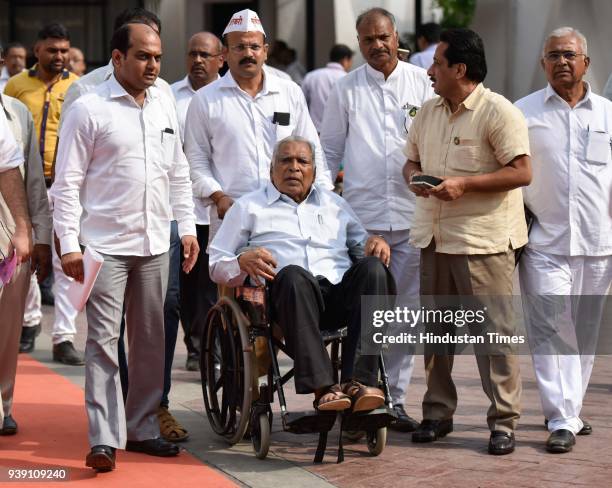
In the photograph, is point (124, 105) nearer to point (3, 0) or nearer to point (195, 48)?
point (195, 48)

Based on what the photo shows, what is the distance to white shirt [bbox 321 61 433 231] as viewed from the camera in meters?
7.43

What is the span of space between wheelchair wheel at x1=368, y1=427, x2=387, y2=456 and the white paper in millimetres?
1497

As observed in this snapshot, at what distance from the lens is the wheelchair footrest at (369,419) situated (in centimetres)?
628

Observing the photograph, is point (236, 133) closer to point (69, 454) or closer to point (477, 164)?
point (477, 164)

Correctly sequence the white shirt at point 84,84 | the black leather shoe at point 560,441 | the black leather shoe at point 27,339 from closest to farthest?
the black leather shoe at point 560,441 → the white shirt at point 84,84 → the black leather shoe at point 27,339

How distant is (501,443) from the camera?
21.5 feet

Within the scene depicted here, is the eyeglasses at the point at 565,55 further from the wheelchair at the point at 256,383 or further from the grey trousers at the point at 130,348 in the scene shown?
the grey trousers at the point at 130,348

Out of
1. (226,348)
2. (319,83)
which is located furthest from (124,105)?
(319,83)

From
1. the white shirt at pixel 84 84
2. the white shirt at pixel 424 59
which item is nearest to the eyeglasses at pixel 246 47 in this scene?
the white shirt at pixel 84 84

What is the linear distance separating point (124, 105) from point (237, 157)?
1149 mm

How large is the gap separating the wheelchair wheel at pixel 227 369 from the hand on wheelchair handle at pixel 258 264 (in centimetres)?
22

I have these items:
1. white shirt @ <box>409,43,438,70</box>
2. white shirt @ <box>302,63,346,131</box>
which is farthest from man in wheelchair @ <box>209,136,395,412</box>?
white shirt @ <box>302,63,346,131</box>

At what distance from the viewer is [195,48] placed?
901 cm

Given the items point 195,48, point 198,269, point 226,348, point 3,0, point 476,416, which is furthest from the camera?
point 3,0
